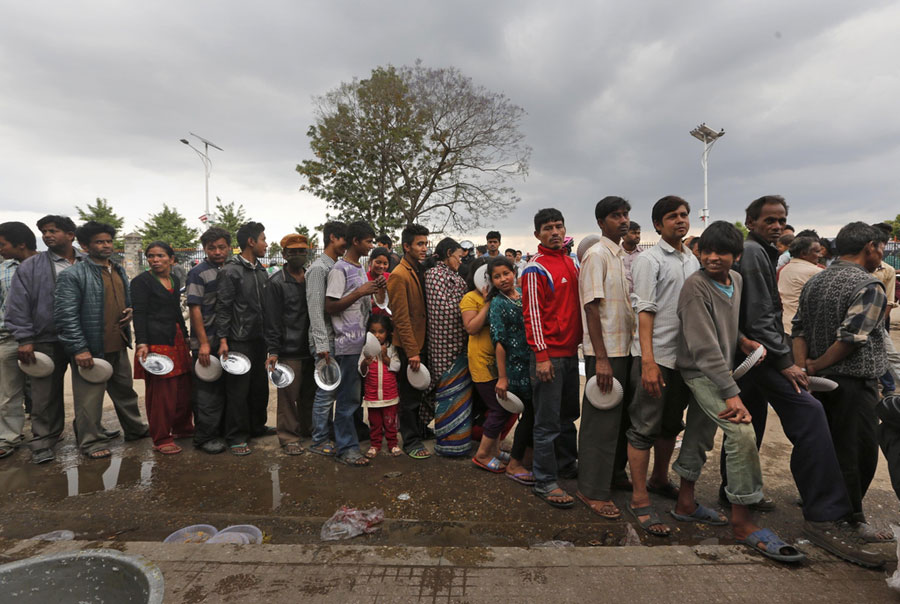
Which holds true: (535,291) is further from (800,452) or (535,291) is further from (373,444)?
(373,444)

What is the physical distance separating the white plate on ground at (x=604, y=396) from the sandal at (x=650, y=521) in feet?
2.12

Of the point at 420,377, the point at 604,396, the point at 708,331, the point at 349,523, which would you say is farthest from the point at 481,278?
the point at 349,523

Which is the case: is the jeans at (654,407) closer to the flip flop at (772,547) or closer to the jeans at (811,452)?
the jeans at (811,452)

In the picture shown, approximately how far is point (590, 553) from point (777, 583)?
798mm

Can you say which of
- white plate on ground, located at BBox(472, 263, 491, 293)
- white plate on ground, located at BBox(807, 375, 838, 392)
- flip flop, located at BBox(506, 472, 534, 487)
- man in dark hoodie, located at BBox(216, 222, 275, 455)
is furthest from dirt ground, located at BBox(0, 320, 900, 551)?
white plate on ground, located at BBox(472, 263, 491, 293)

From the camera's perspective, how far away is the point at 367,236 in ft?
12.3

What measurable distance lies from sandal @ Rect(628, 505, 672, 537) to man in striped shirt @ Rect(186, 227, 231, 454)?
11.2 ft

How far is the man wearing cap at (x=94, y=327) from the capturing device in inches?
144

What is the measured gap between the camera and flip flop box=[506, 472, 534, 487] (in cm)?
327

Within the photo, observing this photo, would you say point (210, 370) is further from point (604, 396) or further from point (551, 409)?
point (604, 396)

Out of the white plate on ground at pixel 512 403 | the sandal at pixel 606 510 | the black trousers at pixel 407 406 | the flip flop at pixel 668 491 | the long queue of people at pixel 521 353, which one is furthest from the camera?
the black trousers at pixel 407 406

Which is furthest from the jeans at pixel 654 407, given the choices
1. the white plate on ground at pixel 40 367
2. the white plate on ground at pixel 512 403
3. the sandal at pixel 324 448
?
the white plate on ground at pixel 40 367

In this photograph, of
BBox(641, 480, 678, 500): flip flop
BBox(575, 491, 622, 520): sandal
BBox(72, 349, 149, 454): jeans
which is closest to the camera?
BBox(575, 491, 622, 520): sandal

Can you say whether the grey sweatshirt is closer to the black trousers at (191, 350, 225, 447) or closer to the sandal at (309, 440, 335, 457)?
the sandal at (309, 440, 335, 457)
